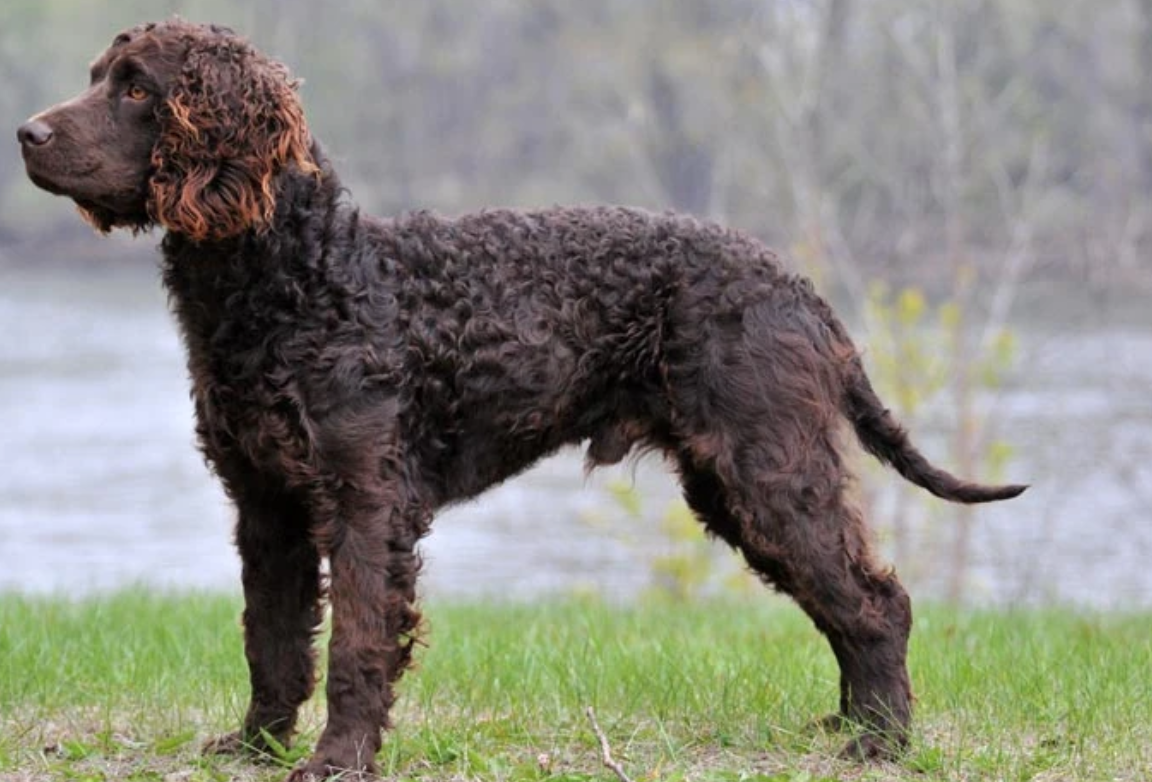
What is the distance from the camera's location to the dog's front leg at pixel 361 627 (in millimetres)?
4355

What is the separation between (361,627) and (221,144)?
4.33 ft

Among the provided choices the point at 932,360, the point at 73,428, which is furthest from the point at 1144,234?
the point at 73,428

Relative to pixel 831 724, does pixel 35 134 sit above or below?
above

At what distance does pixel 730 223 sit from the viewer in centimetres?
1591

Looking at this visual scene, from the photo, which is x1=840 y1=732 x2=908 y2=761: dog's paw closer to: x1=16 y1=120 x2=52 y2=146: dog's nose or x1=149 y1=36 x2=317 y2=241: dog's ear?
x1=149 y1=36 x2=317 y2=241: dog's ear

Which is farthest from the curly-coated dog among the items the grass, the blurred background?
the blurred background

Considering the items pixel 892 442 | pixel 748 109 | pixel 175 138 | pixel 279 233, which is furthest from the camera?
pixel 748 109

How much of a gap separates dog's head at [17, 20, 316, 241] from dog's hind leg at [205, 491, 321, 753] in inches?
35.3

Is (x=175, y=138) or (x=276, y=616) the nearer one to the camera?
(x=175, y=138)

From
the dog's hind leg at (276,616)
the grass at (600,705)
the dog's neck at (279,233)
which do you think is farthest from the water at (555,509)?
→ the dog's neck at (279,233)

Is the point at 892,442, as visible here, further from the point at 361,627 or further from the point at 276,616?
the point at 276,616

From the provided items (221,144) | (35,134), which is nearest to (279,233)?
(221,144)

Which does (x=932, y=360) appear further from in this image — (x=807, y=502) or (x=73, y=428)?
(x=73, y=428)

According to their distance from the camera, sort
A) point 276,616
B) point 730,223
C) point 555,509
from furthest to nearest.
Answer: point 555,509
point 730,223
point 276,616
